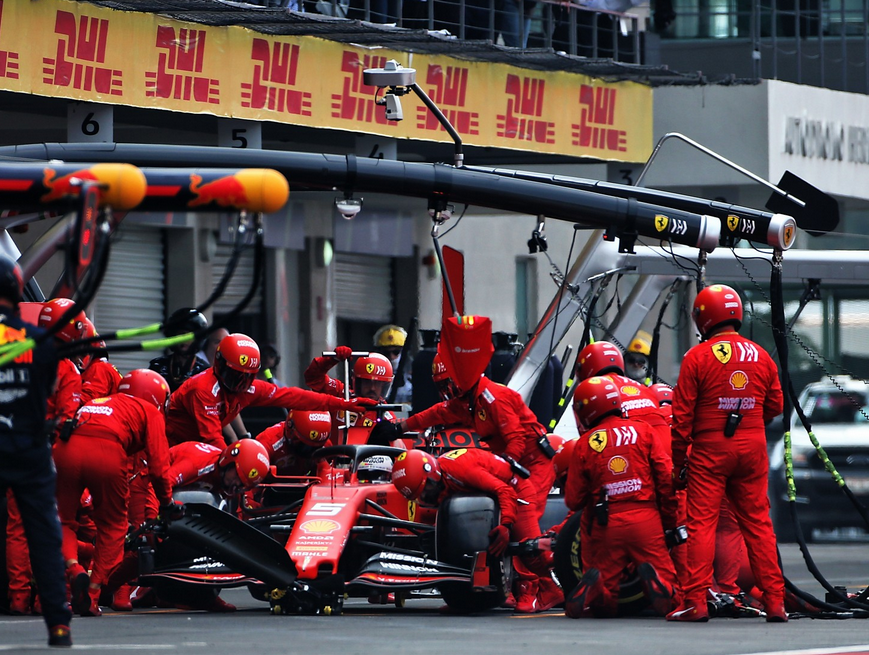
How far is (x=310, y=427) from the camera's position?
42.9 ft

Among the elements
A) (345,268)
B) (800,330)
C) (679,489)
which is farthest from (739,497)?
(800,330)

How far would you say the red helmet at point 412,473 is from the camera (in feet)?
39.0

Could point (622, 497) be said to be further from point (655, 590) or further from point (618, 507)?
point (655, 590)

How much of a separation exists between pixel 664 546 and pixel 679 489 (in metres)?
0.36

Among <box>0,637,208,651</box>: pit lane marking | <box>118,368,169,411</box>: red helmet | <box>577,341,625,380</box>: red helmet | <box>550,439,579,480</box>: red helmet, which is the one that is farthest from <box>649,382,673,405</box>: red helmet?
<box>0,637,208,651</box>: pit lane marking

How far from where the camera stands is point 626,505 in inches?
452

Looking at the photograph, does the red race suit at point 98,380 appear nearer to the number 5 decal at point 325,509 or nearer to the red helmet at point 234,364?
Answer: the red helmet at point 234,364

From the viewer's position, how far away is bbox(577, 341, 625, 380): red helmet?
41.1ft

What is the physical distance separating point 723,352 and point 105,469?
384cm

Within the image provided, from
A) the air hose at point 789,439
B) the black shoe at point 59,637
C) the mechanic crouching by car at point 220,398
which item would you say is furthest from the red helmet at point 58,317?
the air hose at point 789,439

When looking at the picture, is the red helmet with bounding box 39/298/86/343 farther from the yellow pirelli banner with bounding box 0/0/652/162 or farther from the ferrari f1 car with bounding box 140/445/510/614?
the yellow pirelli banner with bounding box 0/0/652/162

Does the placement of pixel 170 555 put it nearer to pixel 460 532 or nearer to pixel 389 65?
pixel 460 532

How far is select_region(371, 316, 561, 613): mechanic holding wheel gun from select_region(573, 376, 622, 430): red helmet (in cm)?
76

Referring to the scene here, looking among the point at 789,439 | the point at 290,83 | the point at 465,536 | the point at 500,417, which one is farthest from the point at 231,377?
the point at 290,83
